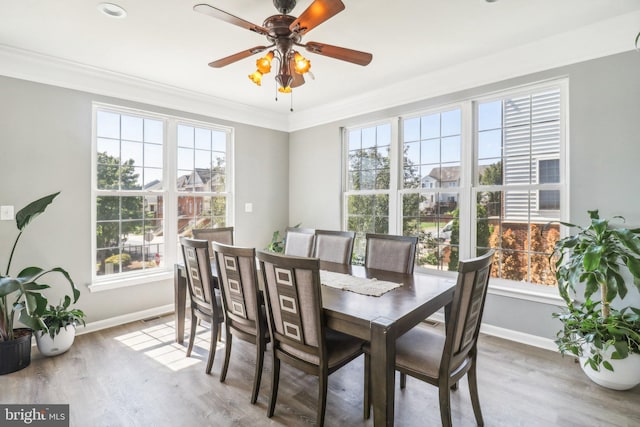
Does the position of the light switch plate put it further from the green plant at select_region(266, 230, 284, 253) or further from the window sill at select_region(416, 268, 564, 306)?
the window sill at select_region(416, 268, 564, 306)

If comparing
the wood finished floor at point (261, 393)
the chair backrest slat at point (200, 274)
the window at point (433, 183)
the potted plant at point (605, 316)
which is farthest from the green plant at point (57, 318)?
the potted plant at point (605, 316)

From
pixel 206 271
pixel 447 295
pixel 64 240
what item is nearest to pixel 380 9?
pixel 447 295

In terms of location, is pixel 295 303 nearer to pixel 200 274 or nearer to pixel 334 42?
pixel 200 274

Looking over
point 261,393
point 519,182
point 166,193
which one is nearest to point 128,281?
point 166,193

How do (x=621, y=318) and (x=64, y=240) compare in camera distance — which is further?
(x=64, y=240)

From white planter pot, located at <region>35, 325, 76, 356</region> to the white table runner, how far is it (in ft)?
7.36

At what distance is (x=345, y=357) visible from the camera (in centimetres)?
187

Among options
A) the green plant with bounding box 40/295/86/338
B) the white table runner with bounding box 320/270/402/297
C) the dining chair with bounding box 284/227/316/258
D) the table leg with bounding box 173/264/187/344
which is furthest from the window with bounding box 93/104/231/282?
the white table runner with bounding box 320/270/402/297

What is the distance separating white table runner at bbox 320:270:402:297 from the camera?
6.82 feet

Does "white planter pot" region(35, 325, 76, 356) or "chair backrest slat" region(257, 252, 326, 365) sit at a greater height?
"chair backrest slat" region(257, 252, 326, 365)

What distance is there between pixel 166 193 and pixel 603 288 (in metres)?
4.20

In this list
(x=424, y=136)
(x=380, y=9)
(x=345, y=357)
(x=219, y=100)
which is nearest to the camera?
(x=345, y=357)

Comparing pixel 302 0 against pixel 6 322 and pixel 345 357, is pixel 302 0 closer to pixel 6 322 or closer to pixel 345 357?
pixel 345 357

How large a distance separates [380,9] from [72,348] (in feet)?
12.2
